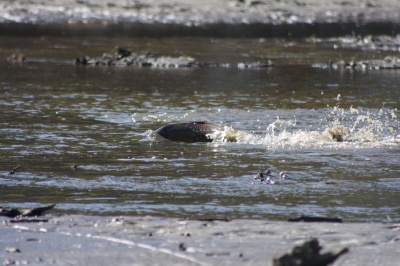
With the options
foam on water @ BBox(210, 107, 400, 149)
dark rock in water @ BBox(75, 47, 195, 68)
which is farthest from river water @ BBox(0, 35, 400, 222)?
dark rock in water @ BBox(75, 47, 195, 68)

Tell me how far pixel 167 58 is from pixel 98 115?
1110 cm

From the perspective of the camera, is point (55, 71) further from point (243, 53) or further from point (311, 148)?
point (311, 148)

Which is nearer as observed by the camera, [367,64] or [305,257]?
[305,257]

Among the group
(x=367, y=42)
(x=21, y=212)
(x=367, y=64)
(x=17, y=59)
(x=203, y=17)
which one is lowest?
(x=17, y=59)

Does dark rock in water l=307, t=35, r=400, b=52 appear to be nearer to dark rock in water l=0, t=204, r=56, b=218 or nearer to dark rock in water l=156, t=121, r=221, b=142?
dark rock in water l=156, t=121, r=221, b=142

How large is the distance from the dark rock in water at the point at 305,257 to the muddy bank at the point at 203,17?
104 ft

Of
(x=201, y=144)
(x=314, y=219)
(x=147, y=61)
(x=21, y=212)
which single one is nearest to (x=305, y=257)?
(x=314, y=219)

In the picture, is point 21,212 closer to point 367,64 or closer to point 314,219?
point 314,219

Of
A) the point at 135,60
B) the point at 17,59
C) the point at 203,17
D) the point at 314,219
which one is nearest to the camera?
the point at 314,219

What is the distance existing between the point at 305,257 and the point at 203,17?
39789 mm

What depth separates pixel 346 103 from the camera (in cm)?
1786

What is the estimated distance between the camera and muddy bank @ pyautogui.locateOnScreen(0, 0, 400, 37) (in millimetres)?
40000

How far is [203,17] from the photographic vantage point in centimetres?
4544

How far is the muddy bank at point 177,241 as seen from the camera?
6883 millimetres
